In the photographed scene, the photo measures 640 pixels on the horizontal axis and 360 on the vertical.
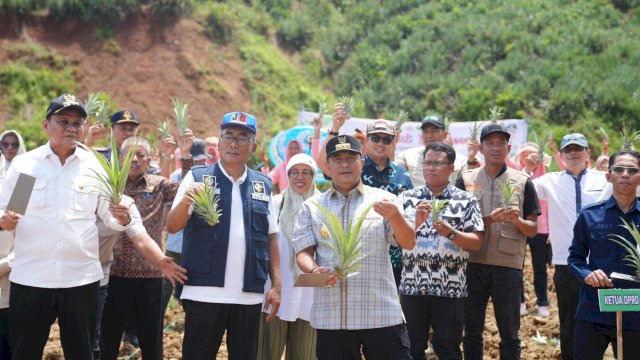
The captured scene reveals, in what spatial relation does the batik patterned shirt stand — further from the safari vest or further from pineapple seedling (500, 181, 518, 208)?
the safari vest

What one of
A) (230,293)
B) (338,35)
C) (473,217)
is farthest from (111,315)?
(338,35)

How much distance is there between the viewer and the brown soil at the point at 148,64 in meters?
18.6

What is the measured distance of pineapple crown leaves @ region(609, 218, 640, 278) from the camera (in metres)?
4.49

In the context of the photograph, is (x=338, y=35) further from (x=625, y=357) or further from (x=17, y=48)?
(x=625, y=357)

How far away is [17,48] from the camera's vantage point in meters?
18.5

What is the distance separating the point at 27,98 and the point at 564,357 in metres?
15.5

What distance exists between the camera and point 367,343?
14.4 ft

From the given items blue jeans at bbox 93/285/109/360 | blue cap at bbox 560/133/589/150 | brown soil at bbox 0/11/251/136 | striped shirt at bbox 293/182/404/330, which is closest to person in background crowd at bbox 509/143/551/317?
blue cap at bbox 560/133/589/150

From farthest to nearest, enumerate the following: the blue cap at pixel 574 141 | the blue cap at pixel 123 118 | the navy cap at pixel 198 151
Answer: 1. the navy cap at pixel 198 151
2. the blue cap at pixel 123 118
3. the blue cap at pixel 574 141

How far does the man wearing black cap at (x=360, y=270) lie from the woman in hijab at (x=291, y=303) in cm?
110

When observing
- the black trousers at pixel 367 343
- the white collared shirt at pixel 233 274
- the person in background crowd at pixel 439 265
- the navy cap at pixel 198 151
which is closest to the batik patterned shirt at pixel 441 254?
the person in background crowd at pixel 439 265

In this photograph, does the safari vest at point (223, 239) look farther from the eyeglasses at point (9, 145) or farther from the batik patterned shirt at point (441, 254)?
the eyeglasses at point (9, 145)

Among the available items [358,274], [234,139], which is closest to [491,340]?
[358,274]

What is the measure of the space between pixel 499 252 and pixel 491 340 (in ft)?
6.77
